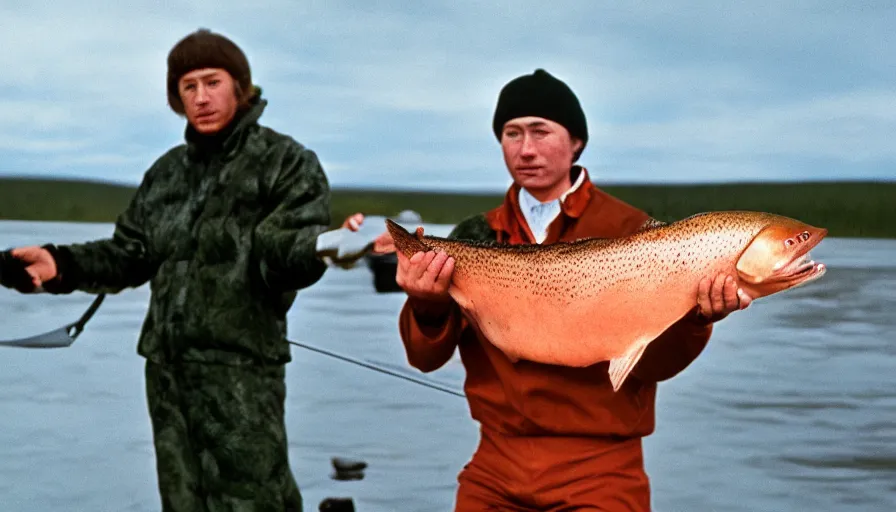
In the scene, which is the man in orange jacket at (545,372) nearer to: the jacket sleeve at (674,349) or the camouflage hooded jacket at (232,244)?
the jacket sleeve at (674,349)

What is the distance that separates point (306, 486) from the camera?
767 cm

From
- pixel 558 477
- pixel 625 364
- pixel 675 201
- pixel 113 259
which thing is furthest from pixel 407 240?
pixel 675 201

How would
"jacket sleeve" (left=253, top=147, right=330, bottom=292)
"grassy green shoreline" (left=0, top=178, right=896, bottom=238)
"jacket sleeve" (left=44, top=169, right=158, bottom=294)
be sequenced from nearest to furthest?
"jacket sleeve" (left=253, top=147, right=330, bottom=292), "jacket sleeve" (left=44, top=169, right=158, bottom=294), "grassy green shoreline" (left=0, top=178, right=896, bottom=238)

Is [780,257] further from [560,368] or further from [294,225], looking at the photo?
[294,225]

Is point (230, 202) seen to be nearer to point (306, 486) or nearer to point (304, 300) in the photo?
point (306, 486)

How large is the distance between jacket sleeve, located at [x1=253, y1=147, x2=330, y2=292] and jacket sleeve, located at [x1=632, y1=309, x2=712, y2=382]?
136cm

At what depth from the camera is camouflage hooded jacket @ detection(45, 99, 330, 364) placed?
492 cm

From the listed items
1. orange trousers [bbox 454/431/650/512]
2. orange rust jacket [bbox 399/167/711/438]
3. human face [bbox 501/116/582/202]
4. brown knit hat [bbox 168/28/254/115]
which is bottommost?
orange trousers [bbox 454/431/650/512]

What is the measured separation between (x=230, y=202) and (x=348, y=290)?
24227mm

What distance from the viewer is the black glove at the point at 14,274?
201 inches

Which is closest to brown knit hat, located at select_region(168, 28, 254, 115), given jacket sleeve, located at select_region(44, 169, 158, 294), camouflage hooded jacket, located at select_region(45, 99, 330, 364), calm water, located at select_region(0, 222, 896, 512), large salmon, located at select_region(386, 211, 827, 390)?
camouflage hooded jacket, located at select_region(45, 99, 330, 364)

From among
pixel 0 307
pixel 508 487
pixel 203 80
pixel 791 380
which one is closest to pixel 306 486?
pixel 203 80

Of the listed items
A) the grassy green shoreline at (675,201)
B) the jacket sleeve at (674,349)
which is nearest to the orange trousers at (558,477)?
the jacket sleeve at (674,349)

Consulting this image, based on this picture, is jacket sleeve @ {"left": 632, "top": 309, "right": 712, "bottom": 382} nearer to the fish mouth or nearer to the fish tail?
the fish mouth
